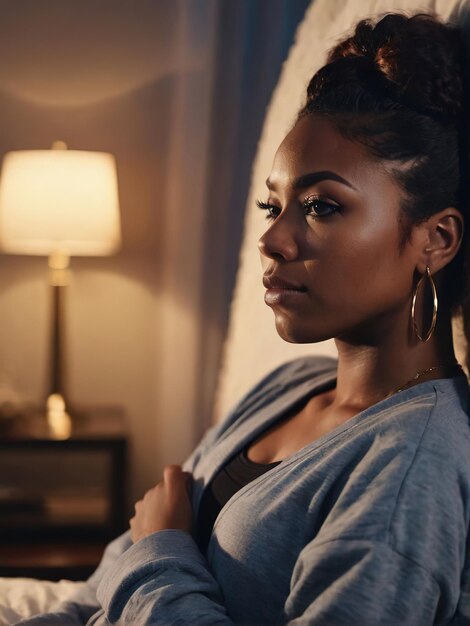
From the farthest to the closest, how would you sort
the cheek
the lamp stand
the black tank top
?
the lamp stand
the black tank top
the cheek

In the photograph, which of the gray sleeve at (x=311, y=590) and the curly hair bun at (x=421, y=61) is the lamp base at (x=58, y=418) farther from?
the curly hair bun at (x=421, y=61)

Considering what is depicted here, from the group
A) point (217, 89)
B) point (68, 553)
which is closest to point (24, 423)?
point (68, 553)

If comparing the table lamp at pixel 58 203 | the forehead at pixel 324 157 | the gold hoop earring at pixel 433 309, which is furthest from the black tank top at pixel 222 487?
the table lamp at pixel 58 203

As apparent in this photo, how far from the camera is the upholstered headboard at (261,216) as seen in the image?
5.08ft

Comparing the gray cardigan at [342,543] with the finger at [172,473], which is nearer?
the gray cardigan at [342,543]

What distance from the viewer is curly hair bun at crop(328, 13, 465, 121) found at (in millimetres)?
950

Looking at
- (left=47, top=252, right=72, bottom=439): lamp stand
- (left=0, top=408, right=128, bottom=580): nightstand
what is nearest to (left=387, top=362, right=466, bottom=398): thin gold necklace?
(left=0, top=408, right=128, bottom=580): nightstand

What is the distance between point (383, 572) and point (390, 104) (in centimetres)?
50

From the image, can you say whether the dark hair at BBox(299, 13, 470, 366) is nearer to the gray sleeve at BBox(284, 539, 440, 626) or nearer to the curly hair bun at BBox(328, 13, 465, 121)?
the curly hair bun at BBox(328, 13, 465, 121)

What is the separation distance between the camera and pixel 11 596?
51.8 inches

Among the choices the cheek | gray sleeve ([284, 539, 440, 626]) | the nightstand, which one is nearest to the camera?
gray sleeve ([284, 539, 440, 626])

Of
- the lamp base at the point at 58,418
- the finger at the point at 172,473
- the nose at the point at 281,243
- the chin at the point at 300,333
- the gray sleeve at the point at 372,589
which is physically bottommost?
the lamp base at the point at 58,418

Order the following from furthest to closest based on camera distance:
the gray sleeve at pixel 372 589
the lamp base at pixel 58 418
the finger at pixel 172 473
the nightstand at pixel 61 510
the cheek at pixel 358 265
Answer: the lamp base at pixel 58 418 → the nightstand at pixel 61 510 → the finger at pixel 172 473 → the cheek at pixel 358 265 → the gray sleeve at pixel 372 589

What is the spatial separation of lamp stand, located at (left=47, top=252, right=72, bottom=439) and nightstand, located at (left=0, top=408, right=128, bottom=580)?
5cm
